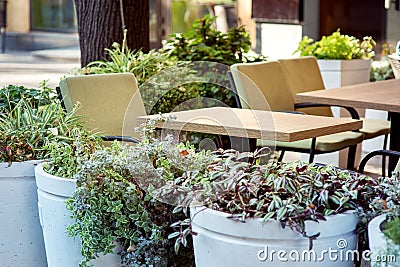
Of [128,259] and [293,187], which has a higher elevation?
[293,187]

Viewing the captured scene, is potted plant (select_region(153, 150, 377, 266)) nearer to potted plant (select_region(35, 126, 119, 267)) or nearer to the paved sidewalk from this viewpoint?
potted plant (select_region(35, 126, 119, 267))

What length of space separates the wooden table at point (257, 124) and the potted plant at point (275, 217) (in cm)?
86

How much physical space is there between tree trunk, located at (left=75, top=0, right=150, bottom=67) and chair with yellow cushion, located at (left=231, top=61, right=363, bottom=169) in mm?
1237

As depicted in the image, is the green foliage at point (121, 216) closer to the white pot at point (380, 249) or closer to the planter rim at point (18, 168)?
the planter rim at point (18, 168)

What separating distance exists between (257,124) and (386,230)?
161 cm

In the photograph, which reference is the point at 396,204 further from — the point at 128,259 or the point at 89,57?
the point at 89,57

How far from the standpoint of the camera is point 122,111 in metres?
4.64

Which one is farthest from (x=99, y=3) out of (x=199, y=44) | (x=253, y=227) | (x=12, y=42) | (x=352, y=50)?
(x=12, y=42)

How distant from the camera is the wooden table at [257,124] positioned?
3.79 m

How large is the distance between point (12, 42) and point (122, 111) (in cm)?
1390

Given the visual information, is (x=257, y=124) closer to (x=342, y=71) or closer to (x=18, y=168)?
(x=18, y=168)

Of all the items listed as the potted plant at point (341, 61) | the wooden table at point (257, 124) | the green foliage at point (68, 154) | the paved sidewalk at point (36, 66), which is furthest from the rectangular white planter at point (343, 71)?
the paved sidewalk at point (36, 66)

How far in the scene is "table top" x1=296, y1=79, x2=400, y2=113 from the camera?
175 inches

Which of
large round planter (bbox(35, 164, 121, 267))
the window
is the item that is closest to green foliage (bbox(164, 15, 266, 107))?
large round planter (bbox(35, 164, 121, 267))
